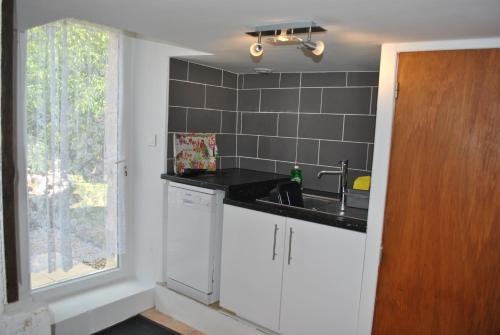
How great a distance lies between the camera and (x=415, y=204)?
177 centimetres

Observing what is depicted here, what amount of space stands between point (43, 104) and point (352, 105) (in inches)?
78.4

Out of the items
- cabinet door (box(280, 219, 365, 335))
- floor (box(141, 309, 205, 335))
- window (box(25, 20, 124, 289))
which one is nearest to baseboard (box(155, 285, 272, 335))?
floor (box(141, 309, 205, 335))

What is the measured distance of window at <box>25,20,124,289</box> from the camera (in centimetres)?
227

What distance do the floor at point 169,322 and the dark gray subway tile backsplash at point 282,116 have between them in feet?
3.84

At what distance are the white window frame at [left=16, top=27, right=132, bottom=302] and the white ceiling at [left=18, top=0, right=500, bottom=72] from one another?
0.45m

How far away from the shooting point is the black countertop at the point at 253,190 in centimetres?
195

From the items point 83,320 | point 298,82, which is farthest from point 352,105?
point 83,320

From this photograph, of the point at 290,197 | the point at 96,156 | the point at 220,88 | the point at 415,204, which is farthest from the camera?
the point at 220,88

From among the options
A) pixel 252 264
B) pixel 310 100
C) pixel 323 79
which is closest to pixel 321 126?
pixel 310 100

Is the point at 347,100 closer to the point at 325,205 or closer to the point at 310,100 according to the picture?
the point at 310,100

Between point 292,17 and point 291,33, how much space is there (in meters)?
0.24

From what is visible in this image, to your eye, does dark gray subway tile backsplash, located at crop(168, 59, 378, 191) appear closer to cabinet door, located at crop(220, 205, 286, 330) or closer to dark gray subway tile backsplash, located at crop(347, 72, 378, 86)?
dark gray subway tile backsplash, located at crop(347, 72, 378, 86)

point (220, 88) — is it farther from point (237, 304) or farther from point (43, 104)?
point (237, 304)

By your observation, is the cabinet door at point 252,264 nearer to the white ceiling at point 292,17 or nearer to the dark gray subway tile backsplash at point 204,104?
the dark gray subway tile backsplash at point 204,104
